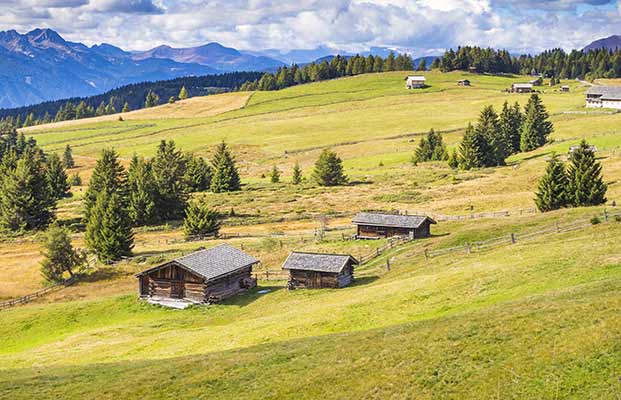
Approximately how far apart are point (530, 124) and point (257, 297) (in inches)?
3649

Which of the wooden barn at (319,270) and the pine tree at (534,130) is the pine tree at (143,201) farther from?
the pine tree at (534,130)

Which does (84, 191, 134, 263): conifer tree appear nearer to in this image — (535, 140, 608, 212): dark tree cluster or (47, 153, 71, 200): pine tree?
(535, 140, 608, 212): dark tree cluster

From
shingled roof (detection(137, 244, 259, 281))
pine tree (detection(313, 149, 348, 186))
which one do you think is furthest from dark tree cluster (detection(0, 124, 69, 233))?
shingled roof (detection(137, 244, 259, 281))

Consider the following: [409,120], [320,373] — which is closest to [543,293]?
[320,373]

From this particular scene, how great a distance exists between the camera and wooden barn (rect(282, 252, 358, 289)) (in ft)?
178

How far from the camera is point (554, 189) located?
226 feet

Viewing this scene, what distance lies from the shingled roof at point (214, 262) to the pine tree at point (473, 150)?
6836 centimetres

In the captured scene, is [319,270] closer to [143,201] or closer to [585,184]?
[585,184]

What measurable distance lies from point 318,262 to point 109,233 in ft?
96.0

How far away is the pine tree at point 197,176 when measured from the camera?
121438 millimetres

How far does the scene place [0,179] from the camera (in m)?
113

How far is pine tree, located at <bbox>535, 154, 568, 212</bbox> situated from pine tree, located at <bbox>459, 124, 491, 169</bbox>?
4707cm

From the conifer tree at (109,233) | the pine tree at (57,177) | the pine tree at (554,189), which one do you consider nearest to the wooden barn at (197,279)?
the conifer tree at (109,233)

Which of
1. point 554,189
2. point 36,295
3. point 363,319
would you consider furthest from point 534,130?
point 363,319
